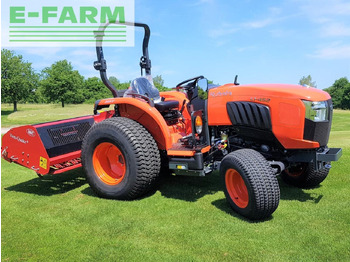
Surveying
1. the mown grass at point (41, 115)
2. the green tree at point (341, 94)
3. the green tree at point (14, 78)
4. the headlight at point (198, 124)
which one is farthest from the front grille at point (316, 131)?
the green tree at point (341, 94)

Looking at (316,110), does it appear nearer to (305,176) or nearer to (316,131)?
(316,131)

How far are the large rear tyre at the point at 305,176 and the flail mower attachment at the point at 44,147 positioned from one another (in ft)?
9.66

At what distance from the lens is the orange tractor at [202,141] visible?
320 cm

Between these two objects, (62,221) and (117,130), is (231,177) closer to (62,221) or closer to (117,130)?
(117,130)

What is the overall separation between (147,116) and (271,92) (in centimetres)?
156

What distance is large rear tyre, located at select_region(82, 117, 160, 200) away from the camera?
3717 millimetres

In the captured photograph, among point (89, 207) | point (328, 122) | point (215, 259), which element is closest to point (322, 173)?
point (328, 122)

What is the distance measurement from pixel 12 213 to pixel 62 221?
733 millimetres

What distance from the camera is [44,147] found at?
166 inches

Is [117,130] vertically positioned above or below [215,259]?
above

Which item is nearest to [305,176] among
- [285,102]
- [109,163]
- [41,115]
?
[285,102]

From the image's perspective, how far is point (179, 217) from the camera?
3289 millimetres

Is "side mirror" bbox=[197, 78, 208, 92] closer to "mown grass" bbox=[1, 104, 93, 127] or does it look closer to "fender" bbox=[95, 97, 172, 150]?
"fender" bbox=[95, 97, 172, 150]

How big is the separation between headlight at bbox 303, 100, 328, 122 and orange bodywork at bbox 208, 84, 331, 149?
0.14 ft
